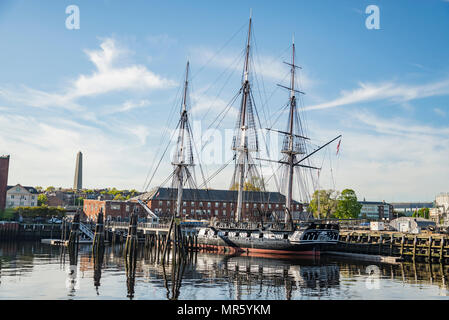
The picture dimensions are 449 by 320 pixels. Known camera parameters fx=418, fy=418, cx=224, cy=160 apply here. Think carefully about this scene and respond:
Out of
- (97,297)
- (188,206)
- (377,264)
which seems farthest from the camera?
(188,206)

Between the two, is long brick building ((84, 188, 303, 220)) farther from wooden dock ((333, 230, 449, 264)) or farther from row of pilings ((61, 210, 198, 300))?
wooden dock ((333, 230, 449, 264))

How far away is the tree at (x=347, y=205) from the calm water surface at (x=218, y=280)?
181 feet

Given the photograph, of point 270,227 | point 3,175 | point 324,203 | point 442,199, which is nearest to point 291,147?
point 270,227

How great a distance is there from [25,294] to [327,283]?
20388 mm

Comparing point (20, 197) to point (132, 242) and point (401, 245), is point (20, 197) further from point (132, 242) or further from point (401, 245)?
point (401, 245)

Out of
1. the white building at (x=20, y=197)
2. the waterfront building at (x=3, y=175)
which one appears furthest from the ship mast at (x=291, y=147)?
the white building at (x=20, y=197)

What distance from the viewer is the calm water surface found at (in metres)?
25.8

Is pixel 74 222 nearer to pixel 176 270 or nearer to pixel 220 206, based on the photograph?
pixel 176 270

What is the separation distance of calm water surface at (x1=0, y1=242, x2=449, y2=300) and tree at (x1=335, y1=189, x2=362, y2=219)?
181 ft

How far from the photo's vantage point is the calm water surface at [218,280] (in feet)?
84.8

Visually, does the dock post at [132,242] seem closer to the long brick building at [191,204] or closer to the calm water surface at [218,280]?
the calm water surface at [218,280]
